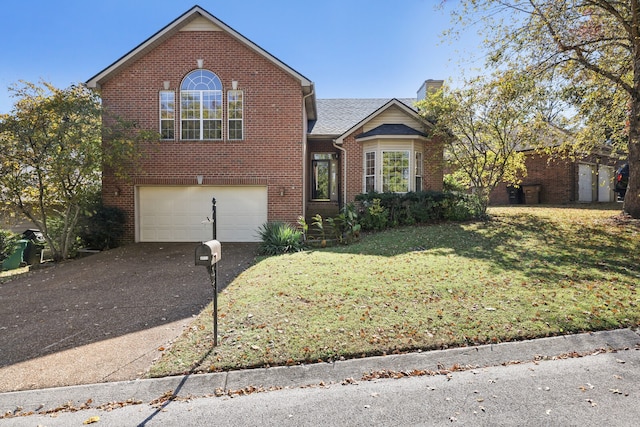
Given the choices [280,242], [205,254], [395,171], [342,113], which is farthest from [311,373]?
[342,113]

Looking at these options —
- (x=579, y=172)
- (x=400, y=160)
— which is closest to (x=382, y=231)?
(x=400, y=160)

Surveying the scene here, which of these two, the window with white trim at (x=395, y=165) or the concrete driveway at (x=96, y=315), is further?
the window with white trim at (x=395, y=165)

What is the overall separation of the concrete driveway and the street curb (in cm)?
23

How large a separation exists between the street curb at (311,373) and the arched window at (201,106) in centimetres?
986

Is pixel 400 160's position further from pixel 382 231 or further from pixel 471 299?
pixel 471 299

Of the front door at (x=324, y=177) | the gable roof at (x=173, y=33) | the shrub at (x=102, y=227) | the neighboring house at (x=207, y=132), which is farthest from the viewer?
the front door at (x=324, y=177)

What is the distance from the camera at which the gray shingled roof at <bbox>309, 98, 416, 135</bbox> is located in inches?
616

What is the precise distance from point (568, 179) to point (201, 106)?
18.2 m

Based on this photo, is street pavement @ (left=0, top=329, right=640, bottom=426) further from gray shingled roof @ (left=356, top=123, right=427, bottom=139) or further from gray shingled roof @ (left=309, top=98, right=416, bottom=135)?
gray shingled roof @ (left=309, top=98, right=416, bottom=135)

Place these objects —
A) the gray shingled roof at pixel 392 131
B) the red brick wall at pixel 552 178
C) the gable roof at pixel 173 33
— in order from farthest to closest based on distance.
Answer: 1. the red brick wall at pixel 552 178
2. the gray shingled roof at pixel 392 131
3. the gable roof at pixel 173 33

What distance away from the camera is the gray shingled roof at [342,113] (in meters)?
15.6

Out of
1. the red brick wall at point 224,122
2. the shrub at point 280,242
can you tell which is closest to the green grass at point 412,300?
the shrub at point 280,242

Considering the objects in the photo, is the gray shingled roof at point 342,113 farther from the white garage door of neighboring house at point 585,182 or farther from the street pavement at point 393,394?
the street pavement at point 393,394

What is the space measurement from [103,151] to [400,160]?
33.4 feet
